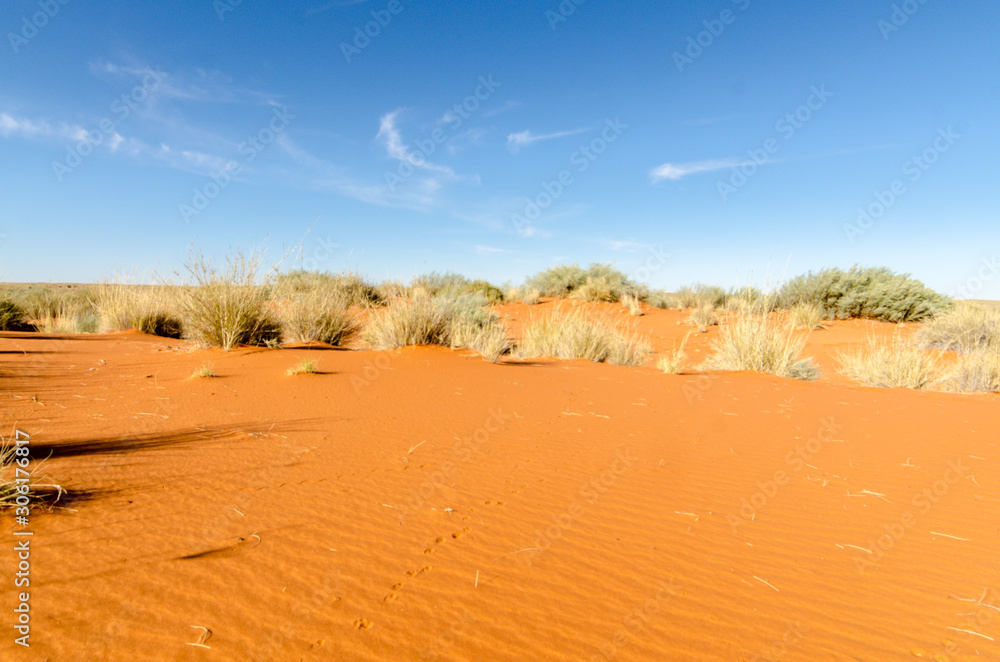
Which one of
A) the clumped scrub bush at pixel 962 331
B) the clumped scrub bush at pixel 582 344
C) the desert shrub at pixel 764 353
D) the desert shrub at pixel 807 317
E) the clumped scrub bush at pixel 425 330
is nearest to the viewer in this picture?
the clumped scrub bush at pixel 425 330

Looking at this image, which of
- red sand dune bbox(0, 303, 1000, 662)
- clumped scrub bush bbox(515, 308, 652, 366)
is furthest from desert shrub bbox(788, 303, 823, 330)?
red sand dune bbox(0, 303, 1000, 662)

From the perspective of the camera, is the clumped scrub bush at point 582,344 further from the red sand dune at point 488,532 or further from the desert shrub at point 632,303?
the desert shrub at point 632,303

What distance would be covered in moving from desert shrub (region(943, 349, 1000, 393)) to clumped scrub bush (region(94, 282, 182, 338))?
55.3ft

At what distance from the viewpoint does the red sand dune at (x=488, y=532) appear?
1.85 metres

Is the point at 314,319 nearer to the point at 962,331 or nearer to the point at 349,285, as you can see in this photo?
the point at 349,285

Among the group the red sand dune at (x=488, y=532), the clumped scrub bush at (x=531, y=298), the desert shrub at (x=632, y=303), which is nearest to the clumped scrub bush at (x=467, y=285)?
the clumped scrub bush at (x=531, y=298)

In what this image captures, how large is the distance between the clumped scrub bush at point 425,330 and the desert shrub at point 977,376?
324 inches

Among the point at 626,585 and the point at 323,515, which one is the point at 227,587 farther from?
the point at 626,585

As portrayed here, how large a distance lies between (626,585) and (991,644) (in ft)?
4.59

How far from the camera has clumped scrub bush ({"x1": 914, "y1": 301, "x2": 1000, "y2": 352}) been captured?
12.2 m

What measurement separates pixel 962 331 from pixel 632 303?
1107 cm

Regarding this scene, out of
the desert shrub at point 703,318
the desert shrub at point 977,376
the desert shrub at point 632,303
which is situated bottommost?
the desert shrub at point 977,376

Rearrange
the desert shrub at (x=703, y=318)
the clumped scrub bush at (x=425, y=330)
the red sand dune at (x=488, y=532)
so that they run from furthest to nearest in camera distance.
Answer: the desert shrub at (x=703, y=318)
the clumped scrub bush at (x=425, y=330)
the red sand dune at (x=488, y=532)

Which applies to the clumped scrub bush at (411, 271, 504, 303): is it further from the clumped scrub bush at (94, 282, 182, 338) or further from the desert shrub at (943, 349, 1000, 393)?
the desert shrub at (943, 349, 1000, 393)
